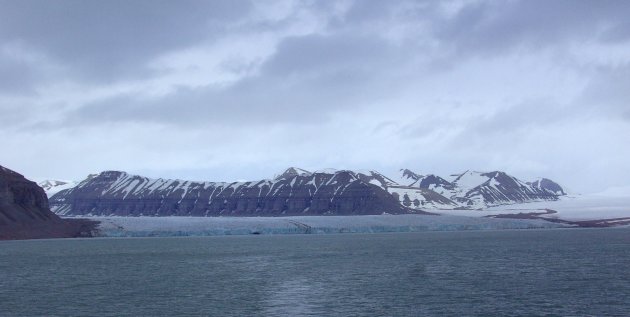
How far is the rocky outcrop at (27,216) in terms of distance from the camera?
453ft

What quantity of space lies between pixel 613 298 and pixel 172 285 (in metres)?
28.0

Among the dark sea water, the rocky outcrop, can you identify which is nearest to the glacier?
the rocky outcrop

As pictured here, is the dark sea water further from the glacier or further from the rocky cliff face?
the glacier

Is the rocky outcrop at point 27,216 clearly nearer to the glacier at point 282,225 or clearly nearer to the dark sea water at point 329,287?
the glacier at point 282,225

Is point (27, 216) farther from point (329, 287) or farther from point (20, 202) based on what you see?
point (329, 287)

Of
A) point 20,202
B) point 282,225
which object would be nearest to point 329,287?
point 20,202

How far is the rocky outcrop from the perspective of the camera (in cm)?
13807

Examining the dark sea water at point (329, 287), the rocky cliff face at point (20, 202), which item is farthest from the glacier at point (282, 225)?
the dark sea water at point (329, 287)

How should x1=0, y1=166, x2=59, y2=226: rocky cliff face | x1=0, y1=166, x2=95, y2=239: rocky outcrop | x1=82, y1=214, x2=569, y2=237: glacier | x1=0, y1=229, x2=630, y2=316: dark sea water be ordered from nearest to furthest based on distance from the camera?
1. x1=0, y1=229, x2=630, y2=316: dark sea water
2. x1=0, y1=166, x2=95, y2=239: rocky outcrop
3. x1=0, y1=166, x2=59, y2=226: rocky cliff face
4. x1=82, y1=214, x2=569, y2=237: glacier

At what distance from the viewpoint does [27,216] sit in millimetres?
145000

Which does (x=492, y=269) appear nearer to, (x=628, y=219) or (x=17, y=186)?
(x=17, y=186)

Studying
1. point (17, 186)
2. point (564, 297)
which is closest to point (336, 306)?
point (564, 297)

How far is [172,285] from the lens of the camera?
1950 inches

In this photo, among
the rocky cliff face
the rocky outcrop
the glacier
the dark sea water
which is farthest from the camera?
the glacier
